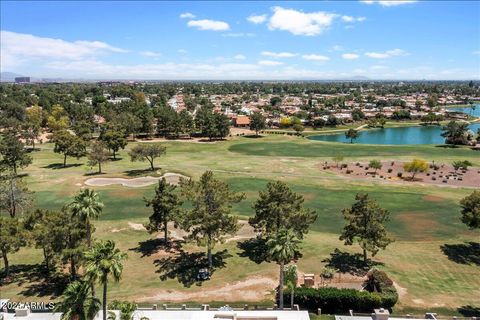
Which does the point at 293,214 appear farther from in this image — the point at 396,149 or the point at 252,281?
the point at 396,149

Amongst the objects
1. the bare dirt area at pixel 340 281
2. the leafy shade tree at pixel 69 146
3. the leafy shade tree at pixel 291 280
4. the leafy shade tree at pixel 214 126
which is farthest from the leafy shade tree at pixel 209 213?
the leafy shade tree at pixel 214 126

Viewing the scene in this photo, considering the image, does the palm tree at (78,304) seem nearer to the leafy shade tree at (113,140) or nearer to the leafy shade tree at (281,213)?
the leafy shade tree at (281,213)

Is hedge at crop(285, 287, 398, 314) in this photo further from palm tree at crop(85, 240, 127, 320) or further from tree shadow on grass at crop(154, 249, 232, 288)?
palm tree at crop(85, 240, 127, 320)

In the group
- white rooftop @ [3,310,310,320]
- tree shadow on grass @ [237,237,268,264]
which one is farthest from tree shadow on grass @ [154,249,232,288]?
white rooftop @ [3,310,310,320]

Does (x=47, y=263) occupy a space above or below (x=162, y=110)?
below

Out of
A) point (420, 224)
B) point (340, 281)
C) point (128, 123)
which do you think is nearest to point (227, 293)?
point (340, 281)

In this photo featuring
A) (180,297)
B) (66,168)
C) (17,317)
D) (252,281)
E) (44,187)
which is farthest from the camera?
(66,168)

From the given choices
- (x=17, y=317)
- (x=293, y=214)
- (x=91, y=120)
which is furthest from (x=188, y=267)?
(x=91, y=120)
